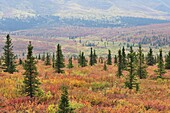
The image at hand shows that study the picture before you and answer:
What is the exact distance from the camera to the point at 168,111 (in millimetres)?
17859

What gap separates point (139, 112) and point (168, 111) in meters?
1.76

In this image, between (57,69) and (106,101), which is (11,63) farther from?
(106,101)

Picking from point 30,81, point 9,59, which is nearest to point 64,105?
point 30,81

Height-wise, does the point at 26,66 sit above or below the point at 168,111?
above

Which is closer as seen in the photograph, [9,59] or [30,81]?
[30,81]

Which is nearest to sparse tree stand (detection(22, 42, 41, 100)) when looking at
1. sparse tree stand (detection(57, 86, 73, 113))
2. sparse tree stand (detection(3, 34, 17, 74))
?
sparse tree stand (detection(57, 86, 73, 113))

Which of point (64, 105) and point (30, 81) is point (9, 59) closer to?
point (30, 81)

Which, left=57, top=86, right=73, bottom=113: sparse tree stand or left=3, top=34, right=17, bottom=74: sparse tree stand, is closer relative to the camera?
left=57, top=86, right=73, bottom=113: sparse tree stand

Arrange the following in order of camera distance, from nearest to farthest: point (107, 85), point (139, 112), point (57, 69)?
point (139, 112)
point (107, 85)
point (57, 69)

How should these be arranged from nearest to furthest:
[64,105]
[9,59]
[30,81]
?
[64,105] < [30,81] < [9,59]

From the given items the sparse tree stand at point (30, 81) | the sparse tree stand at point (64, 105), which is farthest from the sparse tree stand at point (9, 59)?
the sparse tree stand at point (64, 105)

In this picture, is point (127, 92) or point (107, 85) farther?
point (107, 85)

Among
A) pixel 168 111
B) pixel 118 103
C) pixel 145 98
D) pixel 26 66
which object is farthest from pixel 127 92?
pixel 26 66

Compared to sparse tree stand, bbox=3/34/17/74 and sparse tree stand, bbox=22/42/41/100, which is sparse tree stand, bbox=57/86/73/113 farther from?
sparse tree stand, bbox=3/34/17/74
